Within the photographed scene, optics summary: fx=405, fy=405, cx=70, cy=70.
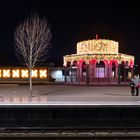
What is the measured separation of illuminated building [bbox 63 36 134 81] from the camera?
1802 inches

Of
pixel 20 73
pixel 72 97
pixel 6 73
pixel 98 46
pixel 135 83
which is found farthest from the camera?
pixel 6 73

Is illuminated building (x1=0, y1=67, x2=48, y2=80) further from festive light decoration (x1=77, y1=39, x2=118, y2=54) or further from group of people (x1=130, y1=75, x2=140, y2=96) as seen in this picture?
group of people (x1=130, y1=75, x2=140, y2=96)

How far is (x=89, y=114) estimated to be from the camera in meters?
20.3

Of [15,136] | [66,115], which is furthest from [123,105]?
[15,136]

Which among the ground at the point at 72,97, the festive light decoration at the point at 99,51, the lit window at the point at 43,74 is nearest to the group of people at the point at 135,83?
the ground at the point at 72,97

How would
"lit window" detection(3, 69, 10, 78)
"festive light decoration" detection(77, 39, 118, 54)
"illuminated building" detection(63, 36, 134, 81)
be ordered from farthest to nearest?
"lit window" detection(3, 69, 10, 78)
"illuminated building" detection(63, 36, 134, 81)
"festive light decoration" detection(77, 39, 118, 54)

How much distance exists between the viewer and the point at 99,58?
45.9 m

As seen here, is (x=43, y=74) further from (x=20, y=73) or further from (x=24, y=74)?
(x=20, y=73)

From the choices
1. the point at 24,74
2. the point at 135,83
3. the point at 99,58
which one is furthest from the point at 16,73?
the point at 135,83

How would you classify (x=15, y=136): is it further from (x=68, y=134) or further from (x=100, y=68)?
(x=100, y=68)

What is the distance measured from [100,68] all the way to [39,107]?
93.1 feet

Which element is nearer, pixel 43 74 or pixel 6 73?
pixel 43 74

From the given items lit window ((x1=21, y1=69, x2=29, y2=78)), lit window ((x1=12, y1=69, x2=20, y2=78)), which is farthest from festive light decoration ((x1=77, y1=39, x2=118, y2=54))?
lit window ((x1=12, y1=69, x2=20, y2=78))

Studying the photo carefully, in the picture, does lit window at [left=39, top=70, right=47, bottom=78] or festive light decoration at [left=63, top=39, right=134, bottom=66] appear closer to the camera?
festive light decoration at [left=63, top=39, right=134, bottom=66]
